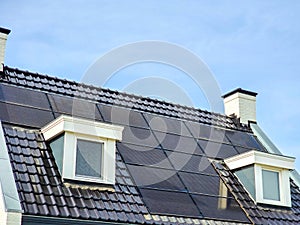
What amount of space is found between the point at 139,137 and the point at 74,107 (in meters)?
1.59

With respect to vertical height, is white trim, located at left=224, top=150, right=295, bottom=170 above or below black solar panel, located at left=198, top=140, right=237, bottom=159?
below

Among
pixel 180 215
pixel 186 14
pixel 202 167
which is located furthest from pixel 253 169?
Result: pixel 186 14

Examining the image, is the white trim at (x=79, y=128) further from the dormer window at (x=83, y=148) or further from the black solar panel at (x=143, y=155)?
the black solar panel at (x=143, y=155)

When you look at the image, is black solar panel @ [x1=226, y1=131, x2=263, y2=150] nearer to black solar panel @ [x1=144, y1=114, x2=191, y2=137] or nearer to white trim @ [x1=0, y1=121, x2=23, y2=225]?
black solar panel @ [x1=144, y1=114, x2=191, y2=137]

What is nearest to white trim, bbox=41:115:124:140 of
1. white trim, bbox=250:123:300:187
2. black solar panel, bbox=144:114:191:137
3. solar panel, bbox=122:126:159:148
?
solar panel, bbox=122:126:159:148

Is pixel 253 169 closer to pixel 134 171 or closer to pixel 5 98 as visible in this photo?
pixel 134 171

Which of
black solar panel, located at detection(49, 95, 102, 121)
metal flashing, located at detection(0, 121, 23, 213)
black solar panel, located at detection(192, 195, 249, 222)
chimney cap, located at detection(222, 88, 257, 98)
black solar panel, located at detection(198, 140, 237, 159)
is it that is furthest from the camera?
chimney cap, located at detection(222, 88, 257, 98)

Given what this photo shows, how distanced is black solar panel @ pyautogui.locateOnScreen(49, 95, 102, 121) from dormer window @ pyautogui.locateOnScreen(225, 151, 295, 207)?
11.1 ft

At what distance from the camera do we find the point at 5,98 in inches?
398

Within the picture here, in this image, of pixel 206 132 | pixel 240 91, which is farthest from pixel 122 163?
pixel 240 91

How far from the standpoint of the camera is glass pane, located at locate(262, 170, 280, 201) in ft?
36.4

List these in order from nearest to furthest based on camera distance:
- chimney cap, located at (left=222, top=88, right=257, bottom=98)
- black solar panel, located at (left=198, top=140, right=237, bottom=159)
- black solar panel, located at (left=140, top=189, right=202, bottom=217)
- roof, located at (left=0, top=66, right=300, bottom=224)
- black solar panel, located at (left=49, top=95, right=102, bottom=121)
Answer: roof, located at (left=0, top=66, right=300, bottom=224)
black solar panel, located at (left=140, top=189, right=202, bottom=217)
black solar panel, located at (left=49, top=95, right=102, bottom=121)
black solar panel, located at (left=198, top=140, right=237, bottom=159)
chimney cap, located at (left=222, top=88, right=257, bottom=98)

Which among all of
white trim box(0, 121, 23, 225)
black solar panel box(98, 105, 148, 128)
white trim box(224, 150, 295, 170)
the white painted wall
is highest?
the white painted wall

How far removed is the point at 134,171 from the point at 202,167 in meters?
1.96
